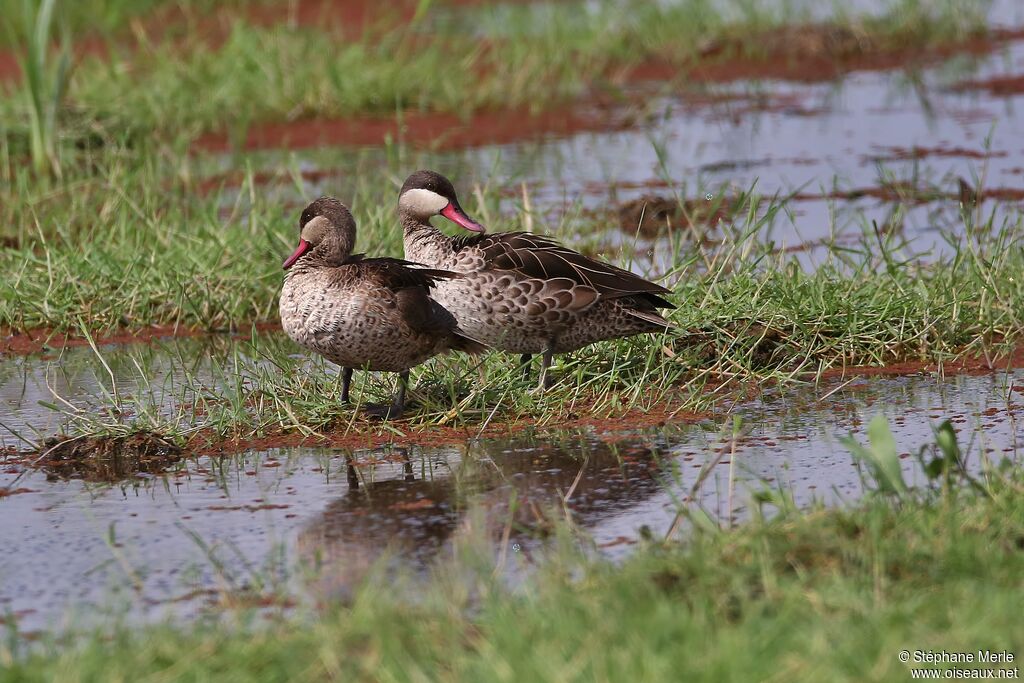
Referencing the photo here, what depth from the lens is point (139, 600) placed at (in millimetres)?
4688

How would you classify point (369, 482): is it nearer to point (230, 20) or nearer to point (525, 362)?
point (525, 362)

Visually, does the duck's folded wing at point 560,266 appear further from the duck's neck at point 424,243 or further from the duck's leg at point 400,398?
the duck's leg at point 400,398

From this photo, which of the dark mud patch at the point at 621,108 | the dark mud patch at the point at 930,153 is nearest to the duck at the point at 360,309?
the dark mud patch at the point at 621,108

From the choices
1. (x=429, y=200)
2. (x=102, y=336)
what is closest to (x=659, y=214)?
(x=429, y=200)

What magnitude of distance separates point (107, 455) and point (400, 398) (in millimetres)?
1162

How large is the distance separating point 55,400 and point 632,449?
260 cm

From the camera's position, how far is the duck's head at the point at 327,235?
Answer: 22.3ft

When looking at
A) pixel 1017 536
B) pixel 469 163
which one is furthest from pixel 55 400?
pixel 469 163

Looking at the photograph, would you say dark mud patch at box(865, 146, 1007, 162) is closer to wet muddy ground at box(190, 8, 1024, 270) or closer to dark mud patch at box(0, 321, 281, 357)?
wet muddy ground at box(190, 8, 1024, 270)

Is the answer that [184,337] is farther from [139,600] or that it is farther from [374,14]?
[374,14]

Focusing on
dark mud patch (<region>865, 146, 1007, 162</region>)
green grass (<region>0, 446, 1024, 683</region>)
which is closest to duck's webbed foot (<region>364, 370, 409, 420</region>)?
green grass (<region>0, 446, 1024, 683</region>)

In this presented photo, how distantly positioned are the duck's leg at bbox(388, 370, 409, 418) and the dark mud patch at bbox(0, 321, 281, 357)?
1915 millimetres

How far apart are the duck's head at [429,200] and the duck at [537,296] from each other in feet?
0.73

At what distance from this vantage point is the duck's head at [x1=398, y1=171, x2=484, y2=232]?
734cm
